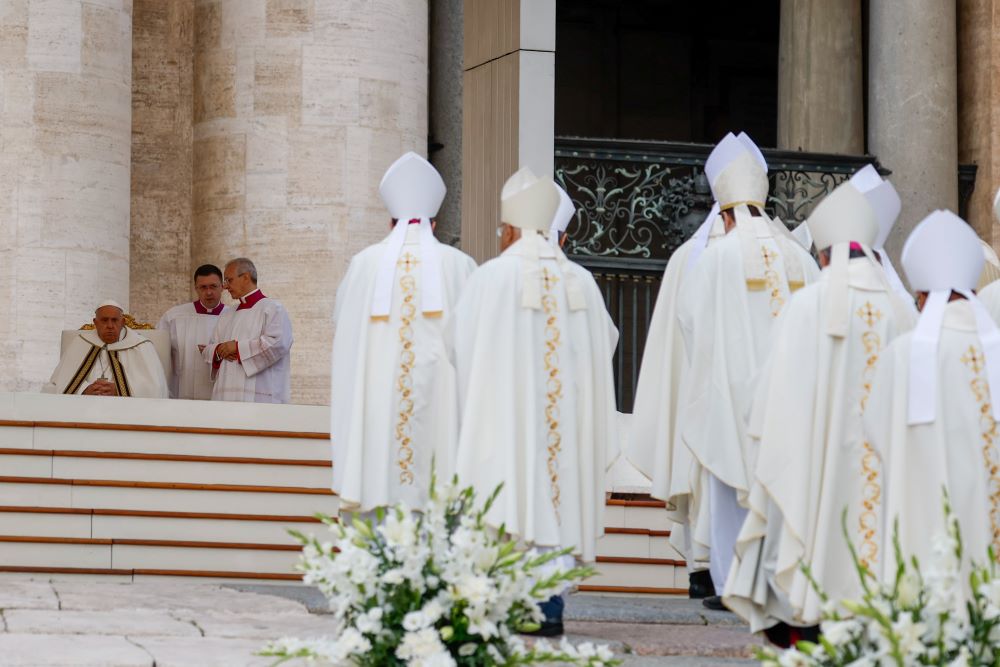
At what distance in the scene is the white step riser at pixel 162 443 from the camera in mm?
12148

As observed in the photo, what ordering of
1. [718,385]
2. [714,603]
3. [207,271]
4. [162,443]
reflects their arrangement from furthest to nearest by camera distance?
[207,271] → [162,443] → [714,603] → [718,385]

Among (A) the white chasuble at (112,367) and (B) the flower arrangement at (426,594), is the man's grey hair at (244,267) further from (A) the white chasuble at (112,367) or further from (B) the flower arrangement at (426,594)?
(B) the flower arrangement at (426,594)

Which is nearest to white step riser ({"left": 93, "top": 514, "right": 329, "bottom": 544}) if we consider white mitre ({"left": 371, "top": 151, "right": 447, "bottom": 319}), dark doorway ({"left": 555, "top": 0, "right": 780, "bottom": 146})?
white mitre ({"left": 371, "top": 151, "right": 447, "bottom": 319})

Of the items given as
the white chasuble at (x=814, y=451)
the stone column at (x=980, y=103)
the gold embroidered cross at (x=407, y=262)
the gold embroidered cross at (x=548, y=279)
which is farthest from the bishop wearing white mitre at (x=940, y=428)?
the stone column at (x=980, y=103)

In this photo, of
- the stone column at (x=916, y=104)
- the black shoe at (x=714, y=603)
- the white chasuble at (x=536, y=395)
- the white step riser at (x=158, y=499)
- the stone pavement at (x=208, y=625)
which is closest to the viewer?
the stone pavement at (x=208, y=625)

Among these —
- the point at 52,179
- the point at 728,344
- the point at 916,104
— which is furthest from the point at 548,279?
the point at 916,104

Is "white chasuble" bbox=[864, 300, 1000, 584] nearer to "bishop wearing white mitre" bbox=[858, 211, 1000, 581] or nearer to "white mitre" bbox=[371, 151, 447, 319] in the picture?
"bishop wearing white mitre" bbox=[858, 211, 1000, 581]

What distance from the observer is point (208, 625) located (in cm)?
887

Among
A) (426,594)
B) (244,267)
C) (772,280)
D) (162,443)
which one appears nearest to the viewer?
(426,594)

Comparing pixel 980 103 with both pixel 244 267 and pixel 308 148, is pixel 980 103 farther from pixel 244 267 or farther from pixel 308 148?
pixel 244 267

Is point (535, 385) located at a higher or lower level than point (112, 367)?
lower

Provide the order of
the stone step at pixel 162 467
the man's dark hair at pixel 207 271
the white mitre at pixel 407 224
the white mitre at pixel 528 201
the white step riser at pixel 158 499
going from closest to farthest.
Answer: the white mitre at pixel 528 201
the white mitre at pixel 407 224
the white step riser at pixel 158 499
the stone step at pixel 162 467
the man's dark hair at pixel 207 271

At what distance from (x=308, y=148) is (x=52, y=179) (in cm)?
190

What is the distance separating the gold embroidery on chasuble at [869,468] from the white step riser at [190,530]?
451 cm
